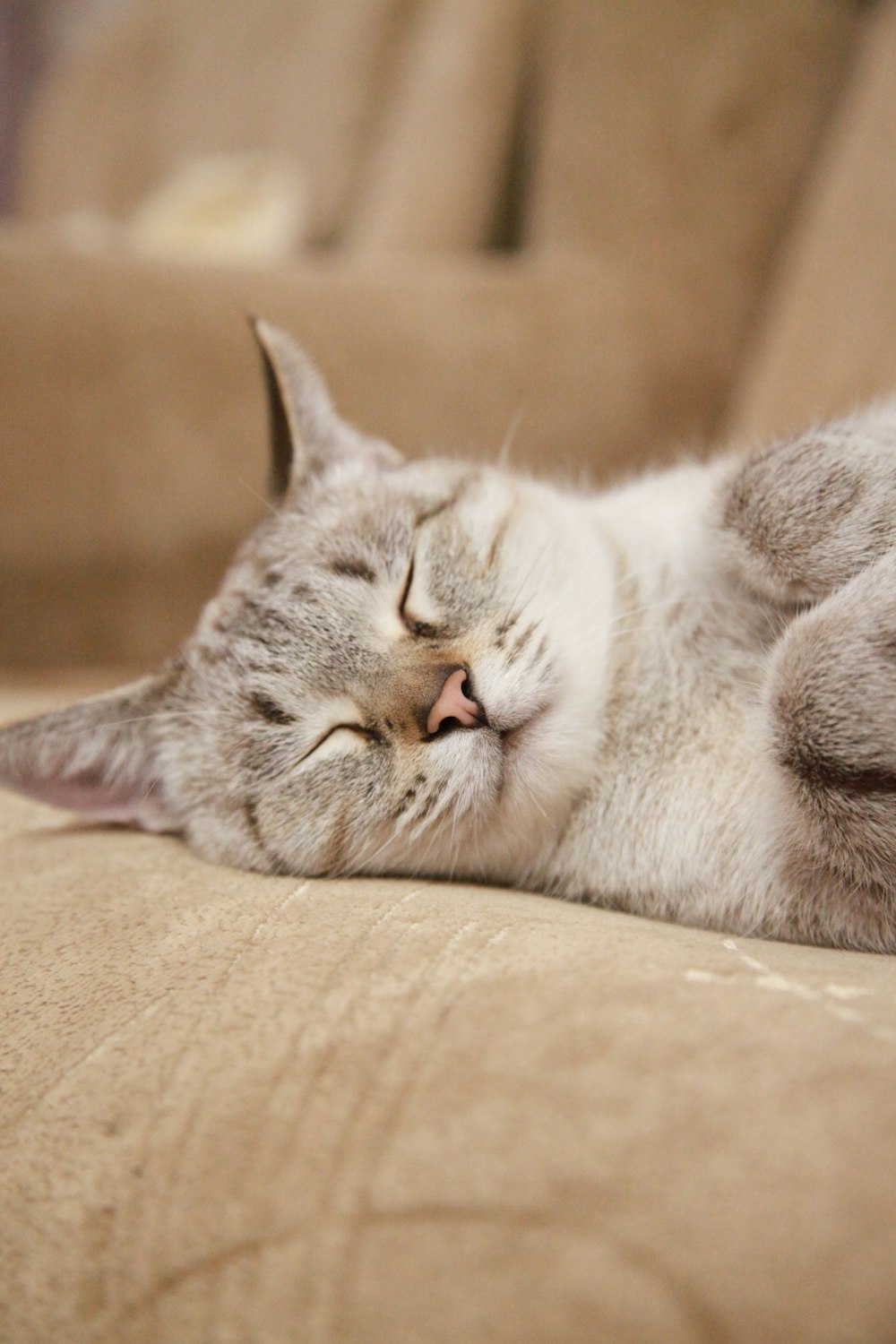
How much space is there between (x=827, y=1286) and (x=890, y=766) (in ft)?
2.07

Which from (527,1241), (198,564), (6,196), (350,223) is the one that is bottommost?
(527,1241)

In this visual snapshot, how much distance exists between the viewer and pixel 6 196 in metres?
6.04

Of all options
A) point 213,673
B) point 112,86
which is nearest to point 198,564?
point 213,673

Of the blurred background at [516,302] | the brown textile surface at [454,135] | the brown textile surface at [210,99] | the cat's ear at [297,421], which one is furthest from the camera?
the brown textile surface at [210,99]

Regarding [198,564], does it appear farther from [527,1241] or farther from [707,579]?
[527,1241]

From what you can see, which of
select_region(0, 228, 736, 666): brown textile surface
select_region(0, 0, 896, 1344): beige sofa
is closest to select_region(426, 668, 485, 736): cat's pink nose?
select_region(0, 0, 896, 1344): beige sofa

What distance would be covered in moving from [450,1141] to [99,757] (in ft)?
3.47

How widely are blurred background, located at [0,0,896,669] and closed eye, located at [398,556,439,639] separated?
30.1 inches

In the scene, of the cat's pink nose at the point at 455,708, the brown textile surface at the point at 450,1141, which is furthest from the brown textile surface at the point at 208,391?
the brown textile surface at the point at 450,1141

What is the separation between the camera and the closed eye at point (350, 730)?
1.36 metres

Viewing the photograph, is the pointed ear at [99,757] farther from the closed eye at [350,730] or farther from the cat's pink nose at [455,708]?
Answer: the cat's pink nose at [455,708]

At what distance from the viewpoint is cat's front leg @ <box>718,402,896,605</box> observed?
3.95 feet

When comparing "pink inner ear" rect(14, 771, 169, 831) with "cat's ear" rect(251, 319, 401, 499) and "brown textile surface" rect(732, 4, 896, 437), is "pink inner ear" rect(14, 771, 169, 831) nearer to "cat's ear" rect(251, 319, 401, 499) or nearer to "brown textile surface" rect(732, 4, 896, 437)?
"cat's ear" rect(251, 319, 401, 499)

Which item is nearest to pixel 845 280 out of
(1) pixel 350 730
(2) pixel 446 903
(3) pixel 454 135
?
(3) pixel 454 135
